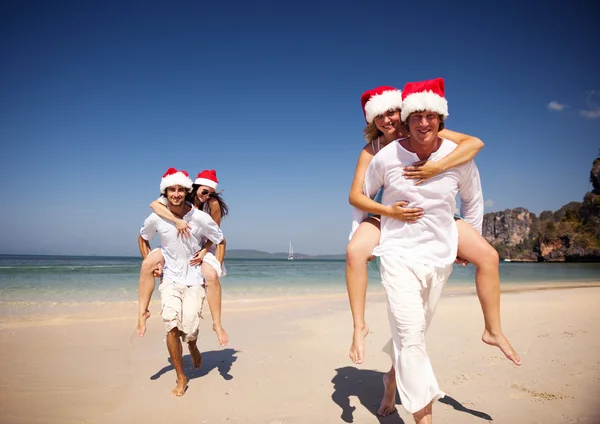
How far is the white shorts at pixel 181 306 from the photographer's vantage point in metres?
5.04

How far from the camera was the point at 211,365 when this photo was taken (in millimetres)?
6129

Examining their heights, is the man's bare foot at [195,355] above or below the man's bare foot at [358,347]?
below

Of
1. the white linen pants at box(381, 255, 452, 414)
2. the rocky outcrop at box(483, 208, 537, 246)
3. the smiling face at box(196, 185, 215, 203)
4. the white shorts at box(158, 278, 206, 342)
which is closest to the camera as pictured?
the white linen pants at box(381, 255, 452, 414)

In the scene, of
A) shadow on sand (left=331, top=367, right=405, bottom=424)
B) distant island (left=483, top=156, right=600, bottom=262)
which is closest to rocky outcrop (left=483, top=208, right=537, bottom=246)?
distant island (left=483, top=156, right=600, bottom=262)

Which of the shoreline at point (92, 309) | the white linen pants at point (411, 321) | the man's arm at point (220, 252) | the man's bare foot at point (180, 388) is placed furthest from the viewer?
the shoreline at point (92, 309)

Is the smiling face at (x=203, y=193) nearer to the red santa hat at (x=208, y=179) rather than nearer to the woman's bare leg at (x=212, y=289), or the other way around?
the red santa hat at (x=208, y=179)

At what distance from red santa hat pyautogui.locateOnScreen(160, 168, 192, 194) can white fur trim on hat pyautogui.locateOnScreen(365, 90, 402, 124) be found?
8.91ft

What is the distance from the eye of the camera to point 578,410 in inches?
153

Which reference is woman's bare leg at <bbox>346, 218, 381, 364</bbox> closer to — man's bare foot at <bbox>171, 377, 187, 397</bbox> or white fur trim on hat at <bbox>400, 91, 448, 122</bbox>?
white fur trim on hat at <bbox>400, 91, 448, 122</bbox>

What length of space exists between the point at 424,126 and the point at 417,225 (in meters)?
0.73

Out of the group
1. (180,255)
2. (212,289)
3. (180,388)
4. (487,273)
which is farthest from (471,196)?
(180,388)

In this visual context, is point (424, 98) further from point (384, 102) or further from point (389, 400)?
point (389, 400)

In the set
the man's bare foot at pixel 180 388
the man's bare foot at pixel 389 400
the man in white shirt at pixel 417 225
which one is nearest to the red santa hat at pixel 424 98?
the man in white shirt at pixel 417 225

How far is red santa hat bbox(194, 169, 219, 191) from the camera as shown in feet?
19.1
